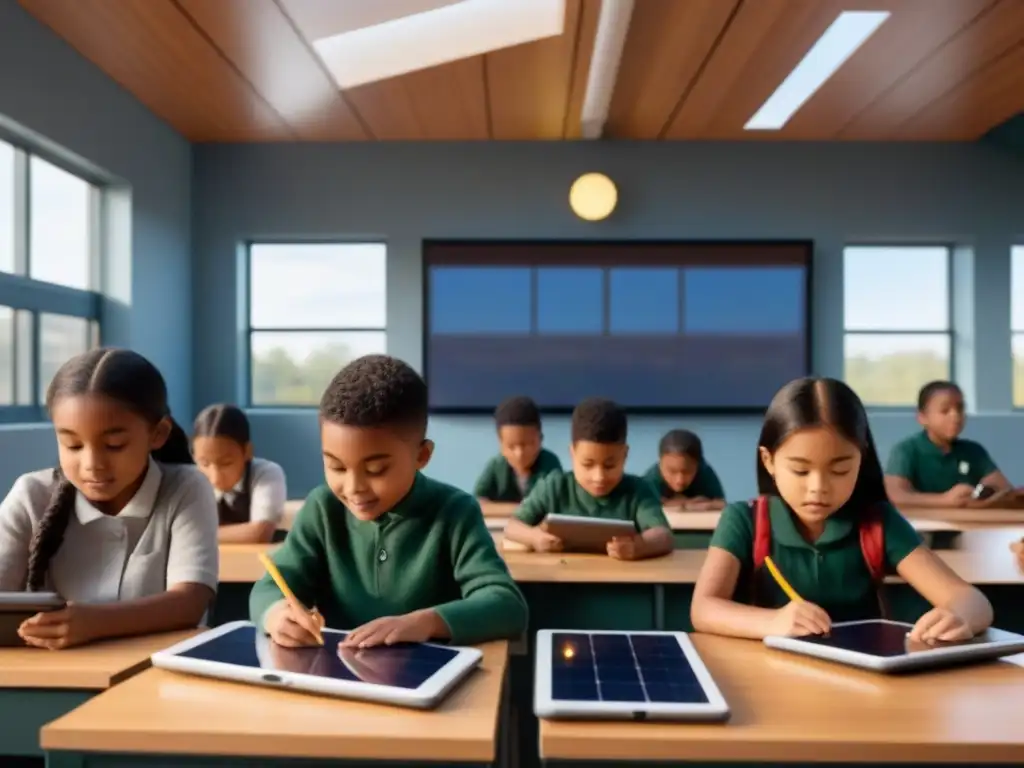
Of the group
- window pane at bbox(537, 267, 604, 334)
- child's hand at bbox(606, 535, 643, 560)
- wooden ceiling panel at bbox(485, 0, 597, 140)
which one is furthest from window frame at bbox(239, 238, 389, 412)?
child's hand at bbox(606, 535, 643, 560)

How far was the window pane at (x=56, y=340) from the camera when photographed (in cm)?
439

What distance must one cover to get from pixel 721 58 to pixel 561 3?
3.31ft

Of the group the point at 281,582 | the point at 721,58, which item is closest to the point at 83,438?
the point at 281,582

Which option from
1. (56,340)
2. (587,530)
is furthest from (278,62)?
(587,530)

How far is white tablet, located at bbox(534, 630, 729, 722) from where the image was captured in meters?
1.05

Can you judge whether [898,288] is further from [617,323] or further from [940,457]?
[940,457]

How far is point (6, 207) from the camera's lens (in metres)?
4.05

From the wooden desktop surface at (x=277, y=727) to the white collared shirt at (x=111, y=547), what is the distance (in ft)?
1.76

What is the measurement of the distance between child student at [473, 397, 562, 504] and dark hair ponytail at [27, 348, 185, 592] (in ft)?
8.02

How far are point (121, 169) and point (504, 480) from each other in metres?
2.67

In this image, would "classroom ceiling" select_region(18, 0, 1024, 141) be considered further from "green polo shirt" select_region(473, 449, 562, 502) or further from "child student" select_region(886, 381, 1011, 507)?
"green polo shirt" select_region(473, 449, 562, 502)

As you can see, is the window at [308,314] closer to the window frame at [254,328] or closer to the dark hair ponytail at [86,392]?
the window frame at [254,328]

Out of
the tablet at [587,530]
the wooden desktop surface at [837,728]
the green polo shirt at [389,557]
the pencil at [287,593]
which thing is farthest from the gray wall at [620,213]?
the wooden desktop surface at [837,728]

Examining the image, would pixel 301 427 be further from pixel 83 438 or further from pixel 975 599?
pixel 975 599
